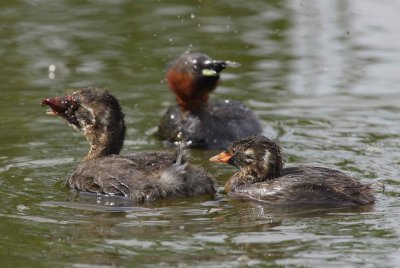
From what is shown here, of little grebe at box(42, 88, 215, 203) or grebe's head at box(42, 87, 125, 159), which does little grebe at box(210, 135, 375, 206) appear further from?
grebe's head at box(42, 87, 125, 159)

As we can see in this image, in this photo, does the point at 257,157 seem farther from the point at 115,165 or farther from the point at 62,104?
the point at 62,104

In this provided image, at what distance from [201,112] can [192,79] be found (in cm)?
40

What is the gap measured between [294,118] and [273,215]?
3.86 metres

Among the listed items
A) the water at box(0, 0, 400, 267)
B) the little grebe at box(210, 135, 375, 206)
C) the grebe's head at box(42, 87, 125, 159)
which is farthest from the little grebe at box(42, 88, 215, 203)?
the little grebe at box(210, 135, 375, 206)

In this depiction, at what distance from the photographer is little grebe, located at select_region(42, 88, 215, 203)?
10188 millimetres

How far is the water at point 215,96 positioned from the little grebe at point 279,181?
216 millimetres

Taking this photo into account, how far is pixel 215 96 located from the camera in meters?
14.6

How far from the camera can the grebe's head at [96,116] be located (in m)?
11.0

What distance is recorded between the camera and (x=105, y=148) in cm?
1105

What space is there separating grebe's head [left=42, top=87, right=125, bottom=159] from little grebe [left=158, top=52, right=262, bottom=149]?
2137 mm

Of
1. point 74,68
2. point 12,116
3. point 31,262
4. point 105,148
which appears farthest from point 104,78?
point 31,262

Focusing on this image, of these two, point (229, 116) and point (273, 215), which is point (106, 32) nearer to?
point (229, 116)

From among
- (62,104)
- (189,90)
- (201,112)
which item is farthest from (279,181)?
(189,90)

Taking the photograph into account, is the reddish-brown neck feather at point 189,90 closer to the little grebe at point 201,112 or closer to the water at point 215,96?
the little grebe at point 201,112
